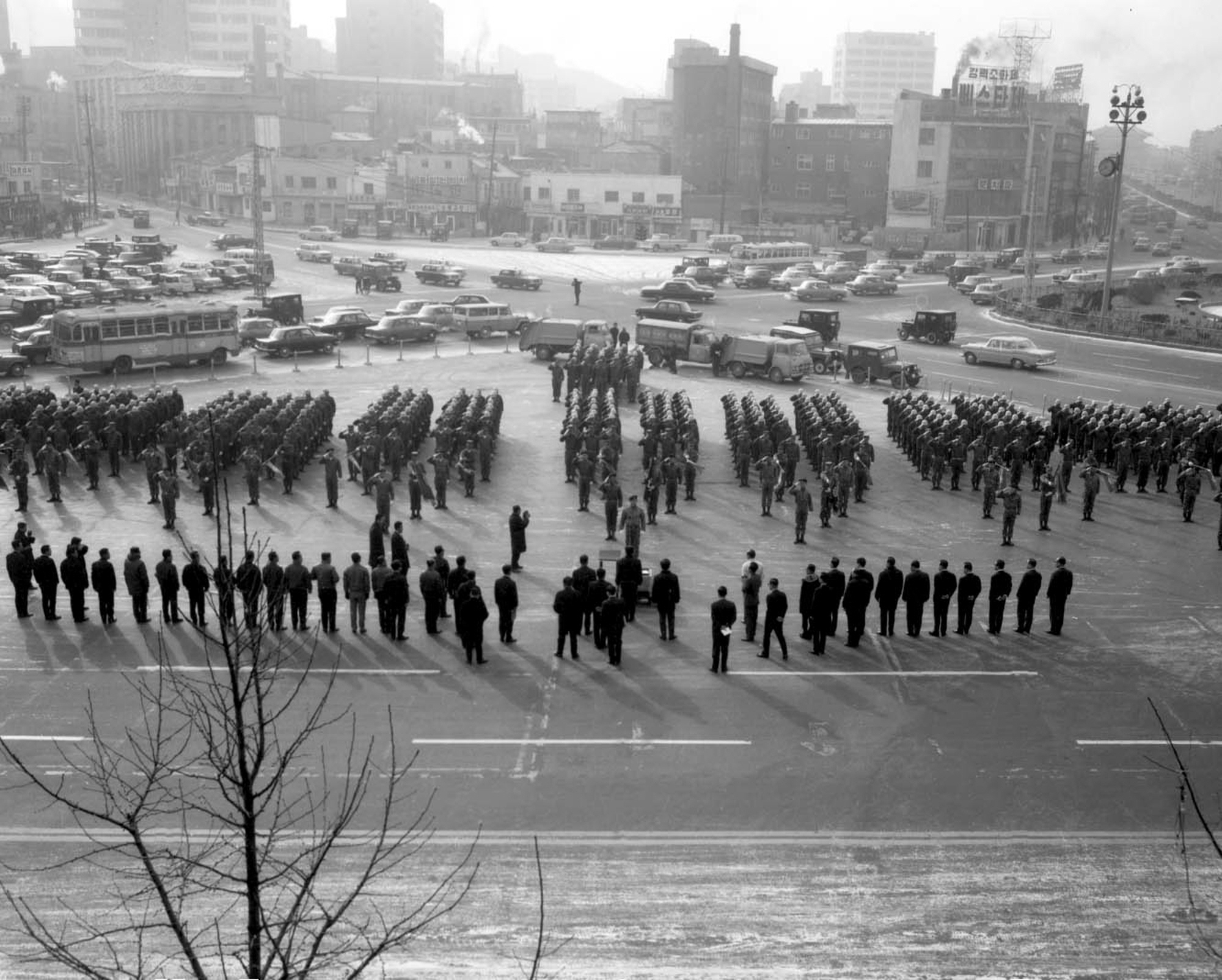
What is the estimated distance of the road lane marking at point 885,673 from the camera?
16125mm

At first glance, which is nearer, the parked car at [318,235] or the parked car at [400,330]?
the parked car at [400,330]

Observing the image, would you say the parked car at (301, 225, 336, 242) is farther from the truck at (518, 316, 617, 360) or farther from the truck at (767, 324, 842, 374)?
the truck at (767, 324, 842, 374)

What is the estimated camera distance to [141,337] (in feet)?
130

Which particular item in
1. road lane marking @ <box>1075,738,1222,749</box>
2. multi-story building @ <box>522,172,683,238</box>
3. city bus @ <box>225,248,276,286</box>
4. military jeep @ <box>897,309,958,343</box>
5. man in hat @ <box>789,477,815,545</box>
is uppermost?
multi-story building @ <box>522,172,683,238</box>

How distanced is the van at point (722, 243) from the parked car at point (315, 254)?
25.6 metres

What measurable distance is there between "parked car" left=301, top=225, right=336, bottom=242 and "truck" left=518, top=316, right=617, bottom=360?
154ft

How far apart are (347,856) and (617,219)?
90533 millimetres

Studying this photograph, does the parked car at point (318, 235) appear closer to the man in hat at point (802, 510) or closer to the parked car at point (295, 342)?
the parked car at point (295, 342)

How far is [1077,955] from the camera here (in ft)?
32.8

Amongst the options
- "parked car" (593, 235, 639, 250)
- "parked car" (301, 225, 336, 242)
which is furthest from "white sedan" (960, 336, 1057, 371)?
"parked car" (301, 225, 336, 242)

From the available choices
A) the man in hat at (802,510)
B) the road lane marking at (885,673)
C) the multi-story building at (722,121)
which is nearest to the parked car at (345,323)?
the man in hat at (802,510)

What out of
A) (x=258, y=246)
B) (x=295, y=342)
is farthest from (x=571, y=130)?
(x=295, y=342)

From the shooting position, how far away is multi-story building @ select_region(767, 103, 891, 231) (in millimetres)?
107188

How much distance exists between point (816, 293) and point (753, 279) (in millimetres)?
5572
